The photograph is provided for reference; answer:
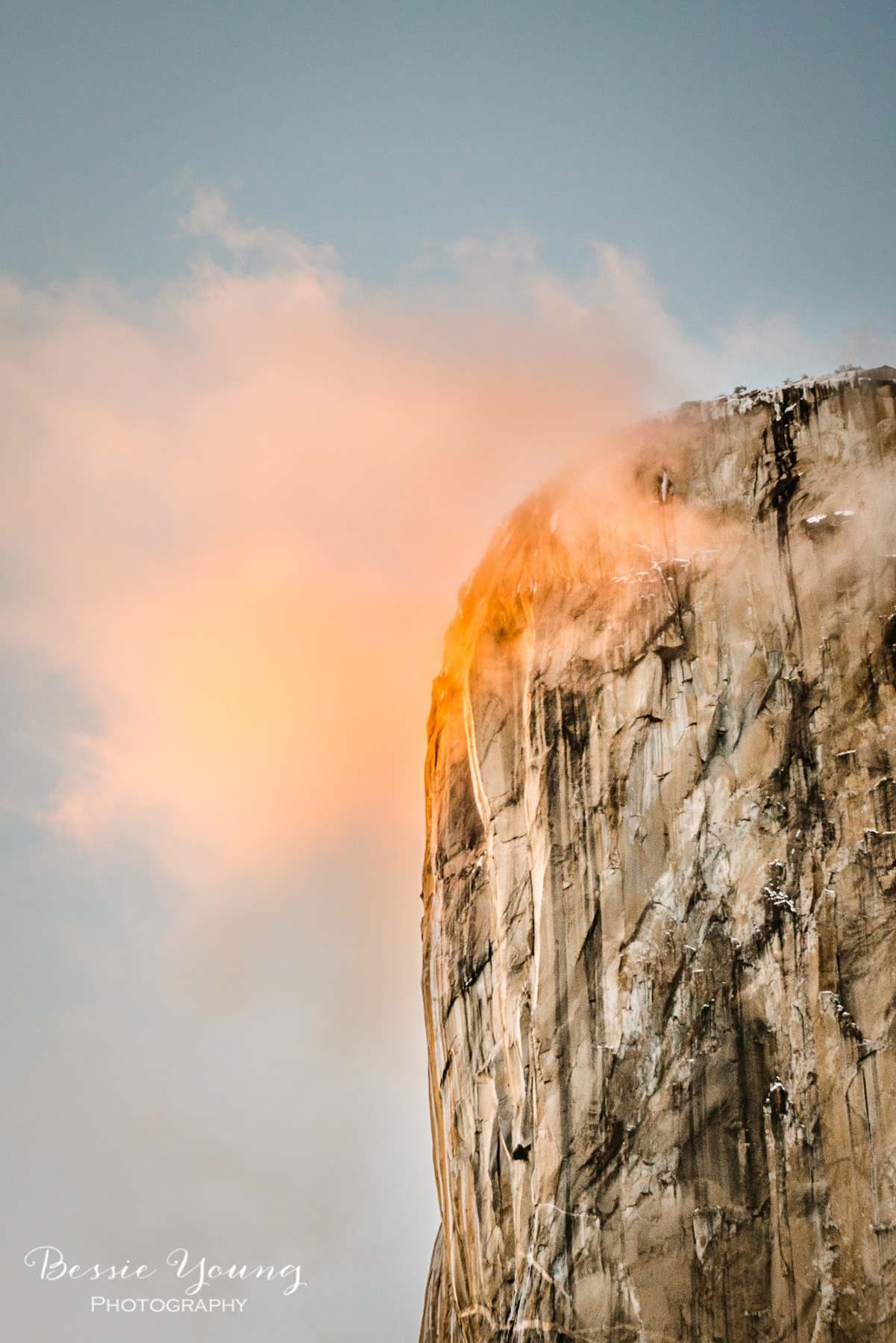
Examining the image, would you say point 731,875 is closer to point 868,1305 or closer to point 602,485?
point 868,1305

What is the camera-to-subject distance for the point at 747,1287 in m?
19.7

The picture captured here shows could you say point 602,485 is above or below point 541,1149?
above

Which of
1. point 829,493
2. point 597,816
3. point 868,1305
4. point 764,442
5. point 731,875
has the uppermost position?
point 764,442

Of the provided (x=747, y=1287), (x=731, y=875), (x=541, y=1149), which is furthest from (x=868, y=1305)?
(x=731, y=875)

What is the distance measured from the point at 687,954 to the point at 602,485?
11830mm

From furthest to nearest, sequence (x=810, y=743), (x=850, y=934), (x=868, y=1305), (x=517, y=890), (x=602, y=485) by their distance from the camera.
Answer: (x=602, y=485)
(x=517, y=890)
(x=810, y=743)
(x=850, y=934)
(x=868, y=1305)

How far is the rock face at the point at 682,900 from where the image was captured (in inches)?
795

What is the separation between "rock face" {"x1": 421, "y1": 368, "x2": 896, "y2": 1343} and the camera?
795 inches

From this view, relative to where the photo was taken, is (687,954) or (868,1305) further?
(687,954)

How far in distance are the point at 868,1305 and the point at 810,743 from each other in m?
10.7

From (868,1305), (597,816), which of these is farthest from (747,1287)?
(597,816)

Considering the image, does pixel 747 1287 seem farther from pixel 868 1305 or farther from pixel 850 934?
pixel 850 934

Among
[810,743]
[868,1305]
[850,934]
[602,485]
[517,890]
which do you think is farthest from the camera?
[602,485]

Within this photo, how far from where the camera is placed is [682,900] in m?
22.3
